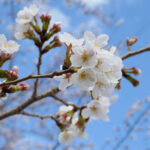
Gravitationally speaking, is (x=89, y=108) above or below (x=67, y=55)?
below

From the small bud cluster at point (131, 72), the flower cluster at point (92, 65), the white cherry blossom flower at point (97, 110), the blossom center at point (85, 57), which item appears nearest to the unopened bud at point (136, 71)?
the small bud cluster at point (131, 72)

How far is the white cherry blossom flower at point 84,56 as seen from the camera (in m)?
0.89

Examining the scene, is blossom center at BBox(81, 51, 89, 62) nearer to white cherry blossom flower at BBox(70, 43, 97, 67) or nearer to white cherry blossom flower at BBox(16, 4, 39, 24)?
white cherry blossom flower at BBox(70, 43, 97, 67)

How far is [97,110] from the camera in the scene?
1.60 meters

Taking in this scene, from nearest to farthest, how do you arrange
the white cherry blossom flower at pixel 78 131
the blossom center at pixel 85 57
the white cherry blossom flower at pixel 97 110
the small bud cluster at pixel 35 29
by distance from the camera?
the blossom center at pixel 85 57, the small bud cluster at pixel 35 29, the white cherry blossom flower at pixel 97 110, the white cherry blossom flower at pixel 78 131

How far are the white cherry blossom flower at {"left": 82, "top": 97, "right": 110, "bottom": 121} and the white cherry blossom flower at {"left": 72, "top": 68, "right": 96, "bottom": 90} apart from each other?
0.48 m

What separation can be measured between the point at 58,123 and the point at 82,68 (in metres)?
0.86

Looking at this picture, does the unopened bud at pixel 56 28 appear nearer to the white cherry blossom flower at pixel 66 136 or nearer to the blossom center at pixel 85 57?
the blossom center at pixel 85 57

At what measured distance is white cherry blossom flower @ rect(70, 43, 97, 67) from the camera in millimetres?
887

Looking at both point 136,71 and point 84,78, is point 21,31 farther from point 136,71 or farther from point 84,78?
point 136,71

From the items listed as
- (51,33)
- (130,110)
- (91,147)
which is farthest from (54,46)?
(91,147)

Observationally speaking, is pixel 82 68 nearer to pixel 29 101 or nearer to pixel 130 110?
pixel 29 101

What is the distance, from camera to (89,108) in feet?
5.04

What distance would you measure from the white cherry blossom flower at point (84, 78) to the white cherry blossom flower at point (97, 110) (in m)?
0.48
